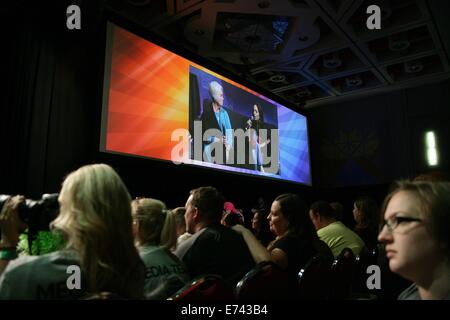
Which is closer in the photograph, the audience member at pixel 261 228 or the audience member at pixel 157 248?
the audience member at pixel 157 248

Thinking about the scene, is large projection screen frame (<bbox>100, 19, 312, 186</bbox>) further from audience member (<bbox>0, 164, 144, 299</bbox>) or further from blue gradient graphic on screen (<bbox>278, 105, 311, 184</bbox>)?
audience member (<bbox>0, 164, 144, 299</bbox>)

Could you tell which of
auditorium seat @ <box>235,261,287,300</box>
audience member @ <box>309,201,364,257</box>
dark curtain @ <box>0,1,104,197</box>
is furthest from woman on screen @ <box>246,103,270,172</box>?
auditorium seat @ <box>235,261,287,300</box>

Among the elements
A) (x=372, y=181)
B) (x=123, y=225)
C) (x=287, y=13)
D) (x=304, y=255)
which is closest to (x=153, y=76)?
(x=287, y=13)

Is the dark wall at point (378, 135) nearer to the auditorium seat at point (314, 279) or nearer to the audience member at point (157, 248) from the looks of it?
the auditorium seat at point (314, 279)

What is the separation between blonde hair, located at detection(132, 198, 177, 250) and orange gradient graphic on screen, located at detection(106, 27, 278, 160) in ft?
7.18

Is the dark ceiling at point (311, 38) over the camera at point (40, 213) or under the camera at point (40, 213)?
over

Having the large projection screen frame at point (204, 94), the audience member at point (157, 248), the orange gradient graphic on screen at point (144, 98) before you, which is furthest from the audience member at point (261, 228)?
the audience member at point (157, 248)

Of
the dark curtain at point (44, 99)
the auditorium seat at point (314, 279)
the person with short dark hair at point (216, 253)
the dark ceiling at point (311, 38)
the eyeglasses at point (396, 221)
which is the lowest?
the auditorium seat at point (314, 279)

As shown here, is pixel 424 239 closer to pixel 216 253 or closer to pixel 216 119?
pixel 216 253

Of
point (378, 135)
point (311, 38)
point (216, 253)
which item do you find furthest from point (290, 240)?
point (378, 135)

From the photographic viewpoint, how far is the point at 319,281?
77.9 inches

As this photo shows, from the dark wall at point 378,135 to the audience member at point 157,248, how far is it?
6387 millimetres

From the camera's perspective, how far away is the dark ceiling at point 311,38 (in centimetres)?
466

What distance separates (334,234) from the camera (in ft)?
9.94
